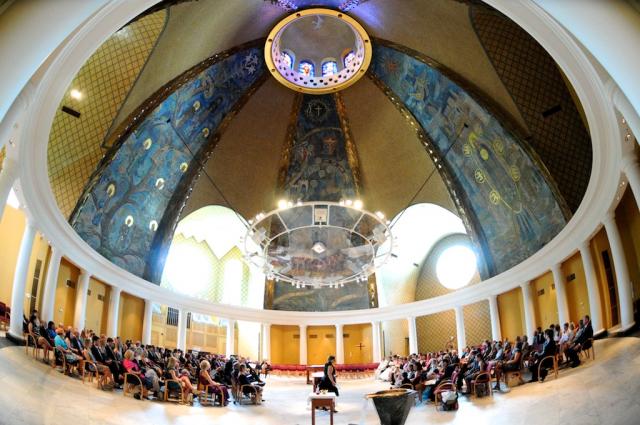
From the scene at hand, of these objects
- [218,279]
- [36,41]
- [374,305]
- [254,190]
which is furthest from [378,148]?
[36,41]

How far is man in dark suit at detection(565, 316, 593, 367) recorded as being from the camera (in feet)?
38.5

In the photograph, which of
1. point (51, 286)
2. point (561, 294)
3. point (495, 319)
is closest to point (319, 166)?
point (495, 319)

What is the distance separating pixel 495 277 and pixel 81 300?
50.7 feet

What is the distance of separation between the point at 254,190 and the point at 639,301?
1617cm

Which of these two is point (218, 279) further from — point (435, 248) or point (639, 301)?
point (639, 301)

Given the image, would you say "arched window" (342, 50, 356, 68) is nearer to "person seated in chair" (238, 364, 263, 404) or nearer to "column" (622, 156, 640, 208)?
"column" (622, 156, 640, 208)

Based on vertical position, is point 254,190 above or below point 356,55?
below

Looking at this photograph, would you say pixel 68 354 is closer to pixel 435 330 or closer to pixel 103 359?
pixel 103 359

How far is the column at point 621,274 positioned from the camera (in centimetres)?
1290

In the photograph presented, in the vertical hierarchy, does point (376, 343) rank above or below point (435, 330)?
below

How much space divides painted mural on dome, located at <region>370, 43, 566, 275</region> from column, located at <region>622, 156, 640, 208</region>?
483cm

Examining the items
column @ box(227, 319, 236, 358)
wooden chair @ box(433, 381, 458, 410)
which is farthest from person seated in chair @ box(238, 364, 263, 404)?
column @ box(227, 319, 236, 358)

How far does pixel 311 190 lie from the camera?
24703mm

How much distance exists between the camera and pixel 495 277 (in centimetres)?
2061
